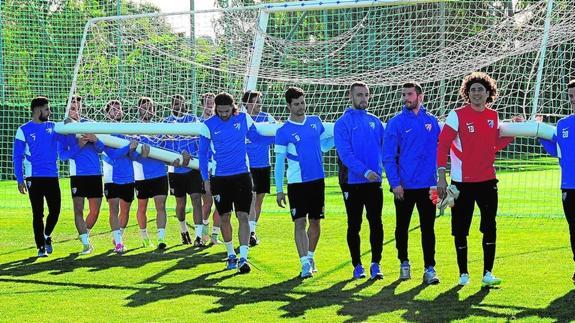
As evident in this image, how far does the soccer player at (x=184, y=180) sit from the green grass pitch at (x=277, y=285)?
0.40m

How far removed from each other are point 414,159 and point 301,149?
126 cm

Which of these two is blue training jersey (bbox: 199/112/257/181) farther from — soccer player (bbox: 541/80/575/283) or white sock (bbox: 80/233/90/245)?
soccer player (bbox: 541/80/575/283)

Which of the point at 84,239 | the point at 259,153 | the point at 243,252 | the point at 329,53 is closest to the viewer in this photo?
the point at 243,252

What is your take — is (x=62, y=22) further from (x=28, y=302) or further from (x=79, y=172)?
(x=28, y=302)

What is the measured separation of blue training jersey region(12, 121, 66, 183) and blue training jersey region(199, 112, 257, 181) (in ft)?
9.11

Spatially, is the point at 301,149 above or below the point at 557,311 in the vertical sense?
above

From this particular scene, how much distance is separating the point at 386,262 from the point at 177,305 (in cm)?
333

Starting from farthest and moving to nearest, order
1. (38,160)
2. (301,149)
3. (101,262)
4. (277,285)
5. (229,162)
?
(38,160) < (101,262) < (229,162) < (301,149) < (277,285)

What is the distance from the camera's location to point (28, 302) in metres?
10.0

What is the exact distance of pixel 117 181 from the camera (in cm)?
1442

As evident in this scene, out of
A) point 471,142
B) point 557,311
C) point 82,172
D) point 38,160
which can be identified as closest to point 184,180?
point 82,172

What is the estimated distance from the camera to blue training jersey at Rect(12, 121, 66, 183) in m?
13.8

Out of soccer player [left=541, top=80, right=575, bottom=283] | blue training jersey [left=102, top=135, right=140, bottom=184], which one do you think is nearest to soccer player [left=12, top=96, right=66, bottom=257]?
blue training jersey [left=102, top=135, right=140, bottom=184]

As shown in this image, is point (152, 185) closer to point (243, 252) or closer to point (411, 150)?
point (243, 252)
